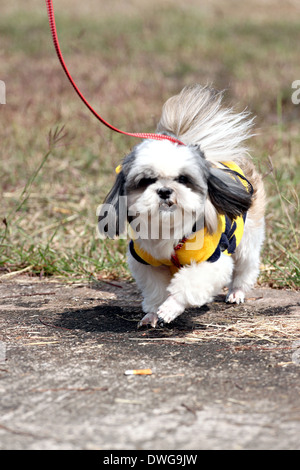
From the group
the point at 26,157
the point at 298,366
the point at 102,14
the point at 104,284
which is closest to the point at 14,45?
the point at 102,14

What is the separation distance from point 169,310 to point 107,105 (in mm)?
5191

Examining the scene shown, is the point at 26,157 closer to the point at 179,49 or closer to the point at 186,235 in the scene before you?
the point at 186,235

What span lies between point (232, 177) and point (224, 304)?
2.77 feet

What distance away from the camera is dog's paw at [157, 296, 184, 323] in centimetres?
303

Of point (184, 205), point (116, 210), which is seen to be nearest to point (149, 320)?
point (116, 210)

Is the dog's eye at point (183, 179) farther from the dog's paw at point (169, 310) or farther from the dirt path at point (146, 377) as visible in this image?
the dirt path at point (146, 377)

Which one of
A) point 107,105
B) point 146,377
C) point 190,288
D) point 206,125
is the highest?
point 107,105

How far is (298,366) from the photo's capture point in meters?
2.61

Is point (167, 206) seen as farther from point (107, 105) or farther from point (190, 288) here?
point (107, 105)

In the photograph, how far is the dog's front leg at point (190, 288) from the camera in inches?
120

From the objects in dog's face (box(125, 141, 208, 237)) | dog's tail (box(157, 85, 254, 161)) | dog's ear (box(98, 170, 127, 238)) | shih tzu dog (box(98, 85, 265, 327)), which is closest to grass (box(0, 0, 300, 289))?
dog's tail (box(157, 85, 254, 161))

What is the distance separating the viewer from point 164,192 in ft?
9.27

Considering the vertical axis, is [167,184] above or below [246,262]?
above

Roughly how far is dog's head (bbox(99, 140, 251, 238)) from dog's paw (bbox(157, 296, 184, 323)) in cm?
32
